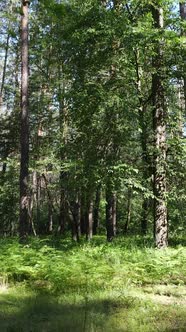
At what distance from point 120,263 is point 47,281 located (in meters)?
1.69

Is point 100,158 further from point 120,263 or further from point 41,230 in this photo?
point 41,230

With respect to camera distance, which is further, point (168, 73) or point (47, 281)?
point (168, 73)

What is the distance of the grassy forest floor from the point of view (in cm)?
552

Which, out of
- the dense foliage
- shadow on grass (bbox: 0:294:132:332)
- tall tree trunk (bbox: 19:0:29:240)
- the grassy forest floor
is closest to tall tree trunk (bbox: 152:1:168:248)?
the dense foliage

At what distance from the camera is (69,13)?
11.6 metres

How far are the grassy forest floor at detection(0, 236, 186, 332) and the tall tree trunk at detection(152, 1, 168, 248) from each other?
1058 mm

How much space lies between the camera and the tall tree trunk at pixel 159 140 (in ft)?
35.7

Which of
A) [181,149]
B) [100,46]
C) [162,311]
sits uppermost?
[100,46]

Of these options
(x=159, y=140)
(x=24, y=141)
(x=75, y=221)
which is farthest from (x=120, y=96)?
(x=75, y=221)

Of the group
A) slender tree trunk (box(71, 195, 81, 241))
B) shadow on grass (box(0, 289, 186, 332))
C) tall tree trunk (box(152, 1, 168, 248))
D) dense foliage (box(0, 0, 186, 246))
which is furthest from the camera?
slender tree trunk (box(71, 195, 81, 241))

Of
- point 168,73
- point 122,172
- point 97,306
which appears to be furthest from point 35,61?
point 97,306

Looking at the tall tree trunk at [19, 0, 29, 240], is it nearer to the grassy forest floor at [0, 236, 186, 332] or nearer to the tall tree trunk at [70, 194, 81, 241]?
the tall tree trunk at [70, 194, 81, 241]

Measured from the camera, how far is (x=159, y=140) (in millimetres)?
11086

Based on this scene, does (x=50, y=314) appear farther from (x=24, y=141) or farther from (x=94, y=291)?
(x=24, y=141)
